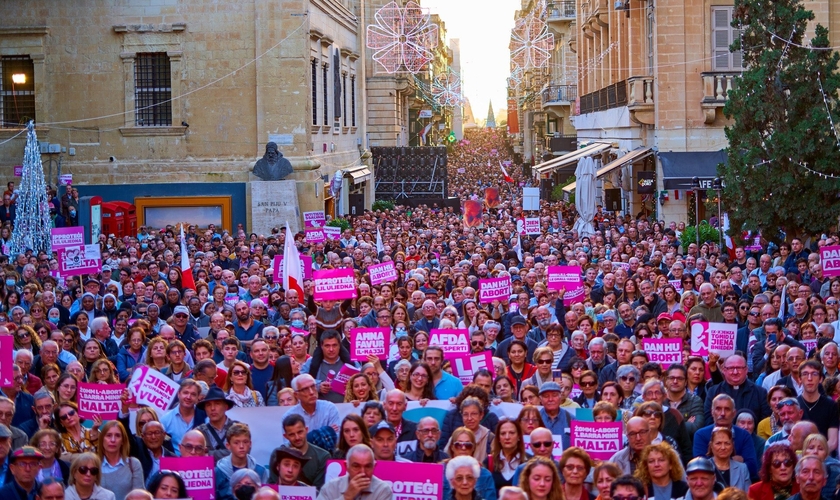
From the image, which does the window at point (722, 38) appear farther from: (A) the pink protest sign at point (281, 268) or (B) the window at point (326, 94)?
(A) the pink protest sign at point (281, 268)

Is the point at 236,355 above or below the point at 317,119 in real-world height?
below

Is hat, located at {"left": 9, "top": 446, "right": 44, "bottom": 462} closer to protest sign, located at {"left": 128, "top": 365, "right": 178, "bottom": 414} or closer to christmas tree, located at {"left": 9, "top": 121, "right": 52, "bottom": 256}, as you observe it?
protest sign, located at {"left": 128, "top": 365, "right": 178, "bottom": 414}

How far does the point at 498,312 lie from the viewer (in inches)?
637

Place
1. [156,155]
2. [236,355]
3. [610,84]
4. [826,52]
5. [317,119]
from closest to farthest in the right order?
[236,355]
[826,52]
[156,155]
[317,119]
[610,84]

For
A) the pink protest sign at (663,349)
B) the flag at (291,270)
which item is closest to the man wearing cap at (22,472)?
the pink protest sign at (663,349)

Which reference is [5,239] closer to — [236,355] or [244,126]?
[244,126]

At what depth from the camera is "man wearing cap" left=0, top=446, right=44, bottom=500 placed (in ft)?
27.4

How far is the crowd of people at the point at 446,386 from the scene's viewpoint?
8281 millimetres

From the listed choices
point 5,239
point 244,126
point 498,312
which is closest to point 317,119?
point 244,126

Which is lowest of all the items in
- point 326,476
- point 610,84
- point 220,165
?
point 326,476

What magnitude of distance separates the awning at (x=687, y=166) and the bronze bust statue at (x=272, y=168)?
9.34 m

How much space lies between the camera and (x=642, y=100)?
32.9 m

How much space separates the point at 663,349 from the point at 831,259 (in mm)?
5702

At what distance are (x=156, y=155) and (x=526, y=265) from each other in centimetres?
1547
